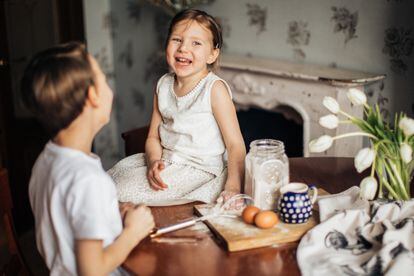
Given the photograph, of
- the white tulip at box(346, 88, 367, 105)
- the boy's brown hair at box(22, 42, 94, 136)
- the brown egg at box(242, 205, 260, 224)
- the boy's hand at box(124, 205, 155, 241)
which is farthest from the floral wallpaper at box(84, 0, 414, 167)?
the boy's brown hair at box(22, 42, 94, 136)

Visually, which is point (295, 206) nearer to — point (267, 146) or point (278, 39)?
point (267, 146)

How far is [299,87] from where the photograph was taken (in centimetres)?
255

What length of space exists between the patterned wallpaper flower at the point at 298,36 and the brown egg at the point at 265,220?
1659 mm

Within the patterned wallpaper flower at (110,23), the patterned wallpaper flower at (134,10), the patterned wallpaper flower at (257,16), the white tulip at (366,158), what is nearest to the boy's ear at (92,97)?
the white tulip at (366,158)

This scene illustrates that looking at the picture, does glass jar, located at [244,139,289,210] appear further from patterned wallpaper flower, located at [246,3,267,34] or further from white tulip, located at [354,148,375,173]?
patterned wallpaper flower, located at [246,3,267,34]

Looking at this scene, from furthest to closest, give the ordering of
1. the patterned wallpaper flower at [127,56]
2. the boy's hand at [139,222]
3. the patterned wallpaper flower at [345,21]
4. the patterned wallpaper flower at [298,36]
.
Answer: the patterned wallpaper flower at [127,56] → the patterned wallpaper flower at [298,36] → the patterned wallpaper flower at [345,21] → the boy's hand at [139,222]

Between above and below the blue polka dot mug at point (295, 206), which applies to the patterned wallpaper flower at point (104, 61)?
above

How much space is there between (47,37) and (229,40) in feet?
4.30

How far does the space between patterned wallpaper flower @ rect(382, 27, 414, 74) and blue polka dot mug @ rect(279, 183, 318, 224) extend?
4.35 ft

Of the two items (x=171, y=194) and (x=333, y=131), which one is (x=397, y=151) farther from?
(x=333, y=131)

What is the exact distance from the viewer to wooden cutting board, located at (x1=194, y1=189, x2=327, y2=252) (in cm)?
119

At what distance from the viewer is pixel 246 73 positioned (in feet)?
9.05

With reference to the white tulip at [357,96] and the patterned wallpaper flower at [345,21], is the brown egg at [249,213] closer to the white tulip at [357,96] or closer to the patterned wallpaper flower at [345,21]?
the white tulip at [357,96]

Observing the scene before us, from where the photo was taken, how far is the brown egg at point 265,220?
4.09ft
